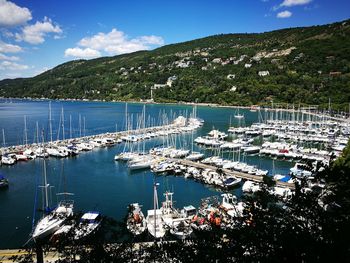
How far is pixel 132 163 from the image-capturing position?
37969 millimetres

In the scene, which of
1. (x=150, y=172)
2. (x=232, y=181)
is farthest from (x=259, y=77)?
(x=232, y=181)

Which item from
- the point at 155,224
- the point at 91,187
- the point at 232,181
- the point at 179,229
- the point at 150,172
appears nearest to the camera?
the point at 179,229

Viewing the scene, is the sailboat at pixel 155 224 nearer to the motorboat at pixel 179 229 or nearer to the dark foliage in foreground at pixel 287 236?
the motorboat at pixel 179 229

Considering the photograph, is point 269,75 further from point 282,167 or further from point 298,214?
point 298,214

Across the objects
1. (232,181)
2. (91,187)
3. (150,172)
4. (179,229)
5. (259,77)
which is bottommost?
(91,187)

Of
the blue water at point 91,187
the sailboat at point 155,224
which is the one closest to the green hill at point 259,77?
the blue water at point 91,187

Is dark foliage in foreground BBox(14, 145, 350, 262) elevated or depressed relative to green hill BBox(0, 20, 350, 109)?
depressed

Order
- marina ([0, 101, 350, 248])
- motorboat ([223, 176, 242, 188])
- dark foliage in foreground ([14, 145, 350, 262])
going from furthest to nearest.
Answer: motorboat ([223, 176, 242, 188]) < marina ([0, 101, 350, 248]) < dark foliage in foreground ([14, 145, 350, 262])

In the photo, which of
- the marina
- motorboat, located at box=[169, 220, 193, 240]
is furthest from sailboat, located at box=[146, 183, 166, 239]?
motorboat, located at box=[169, 220, 193, 240]

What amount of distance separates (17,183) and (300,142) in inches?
1675

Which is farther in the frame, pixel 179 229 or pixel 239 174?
pixel 239 174

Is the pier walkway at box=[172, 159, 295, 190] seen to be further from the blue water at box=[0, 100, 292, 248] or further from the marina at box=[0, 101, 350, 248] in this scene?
the blue water at box=[0, 100, 292, 248]

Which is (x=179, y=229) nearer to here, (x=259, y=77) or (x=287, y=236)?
(x=287, y=236)

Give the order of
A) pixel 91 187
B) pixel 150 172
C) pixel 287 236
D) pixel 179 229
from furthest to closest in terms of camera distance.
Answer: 1. pixel 150 172
2. pixel 91 187
3. pixel 179 229
4. pixel 287 236
